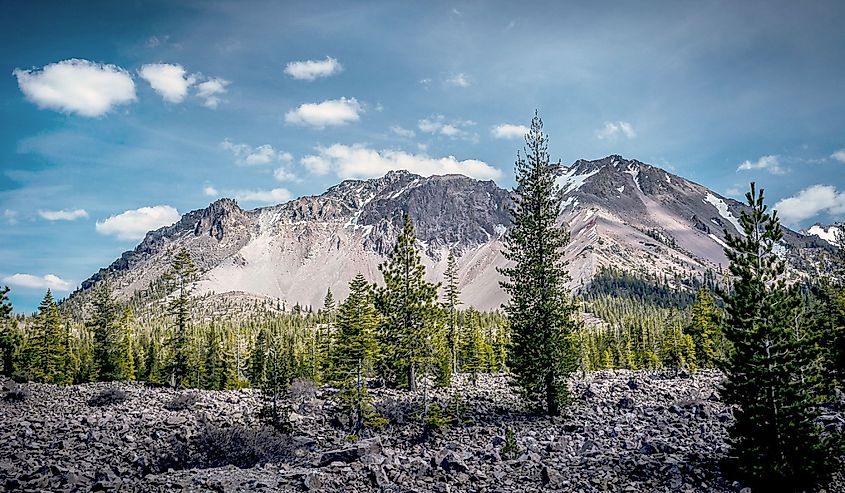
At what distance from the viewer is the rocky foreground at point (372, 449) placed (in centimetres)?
1273

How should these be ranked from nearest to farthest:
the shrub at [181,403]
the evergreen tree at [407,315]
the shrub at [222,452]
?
1. the shrub at [222,452]
2. the shrub at [181,403]
3. the evergreen tree at [407,315]

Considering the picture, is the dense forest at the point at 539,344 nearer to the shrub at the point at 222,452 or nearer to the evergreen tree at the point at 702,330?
the evergreen tree at the point at 702,330

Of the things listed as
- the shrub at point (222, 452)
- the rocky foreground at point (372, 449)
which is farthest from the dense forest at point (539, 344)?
the shrub at point (222, 452)

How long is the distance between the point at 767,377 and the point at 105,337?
201 feet

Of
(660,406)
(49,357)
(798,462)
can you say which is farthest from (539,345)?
(49,357)

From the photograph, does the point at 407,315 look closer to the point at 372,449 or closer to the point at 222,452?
the point at 372,449

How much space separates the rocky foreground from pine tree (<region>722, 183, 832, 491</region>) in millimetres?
1029

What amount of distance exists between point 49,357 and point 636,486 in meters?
61.5

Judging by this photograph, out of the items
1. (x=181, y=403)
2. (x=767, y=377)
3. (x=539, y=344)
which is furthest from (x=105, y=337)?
(x=767, y=377)

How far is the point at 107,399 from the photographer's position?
30.8m

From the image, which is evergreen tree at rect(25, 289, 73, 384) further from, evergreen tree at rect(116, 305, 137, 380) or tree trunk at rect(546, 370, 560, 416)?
tree trunk at rect(546, 370, 560, 416)

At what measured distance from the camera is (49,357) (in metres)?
52.7

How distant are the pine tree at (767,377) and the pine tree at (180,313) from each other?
1810 inches

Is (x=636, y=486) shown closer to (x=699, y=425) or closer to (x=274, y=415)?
(x=699, y=425)
